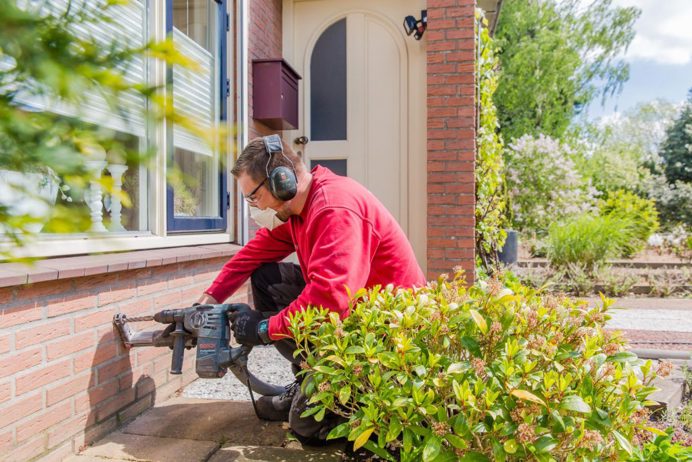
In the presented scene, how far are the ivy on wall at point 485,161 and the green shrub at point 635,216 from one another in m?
4.45

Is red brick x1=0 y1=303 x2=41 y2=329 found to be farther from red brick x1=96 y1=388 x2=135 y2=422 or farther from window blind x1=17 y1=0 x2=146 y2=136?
window blind x1=17 y1=0 x2=146 y2=136

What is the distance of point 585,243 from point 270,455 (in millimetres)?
6345

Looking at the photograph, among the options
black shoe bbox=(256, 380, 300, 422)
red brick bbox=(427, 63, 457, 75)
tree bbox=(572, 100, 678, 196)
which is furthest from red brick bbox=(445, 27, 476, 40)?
tree bbox=(572, 100, 678, 196)

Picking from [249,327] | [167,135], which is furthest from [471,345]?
[167,135]

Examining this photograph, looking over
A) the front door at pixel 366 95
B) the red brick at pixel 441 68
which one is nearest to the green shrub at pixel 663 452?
the front door at pixel 366 95

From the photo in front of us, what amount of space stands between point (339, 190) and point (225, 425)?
1.34 m

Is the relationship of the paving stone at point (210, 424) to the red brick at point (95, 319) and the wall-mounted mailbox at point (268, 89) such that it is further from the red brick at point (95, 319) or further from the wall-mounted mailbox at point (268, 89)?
the wall-mounted mailbox at point (268, 89)

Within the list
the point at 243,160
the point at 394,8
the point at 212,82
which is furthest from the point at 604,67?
the point at 243,160

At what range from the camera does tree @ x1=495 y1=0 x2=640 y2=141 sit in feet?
57.5

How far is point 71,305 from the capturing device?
7.54ft

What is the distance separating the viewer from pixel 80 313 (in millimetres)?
2354

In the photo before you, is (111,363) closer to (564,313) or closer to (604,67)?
(564,313)

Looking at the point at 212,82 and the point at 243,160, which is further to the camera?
the point at 212,82

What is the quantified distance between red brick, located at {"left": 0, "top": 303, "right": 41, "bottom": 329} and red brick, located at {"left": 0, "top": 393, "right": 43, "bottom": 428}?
29cm
